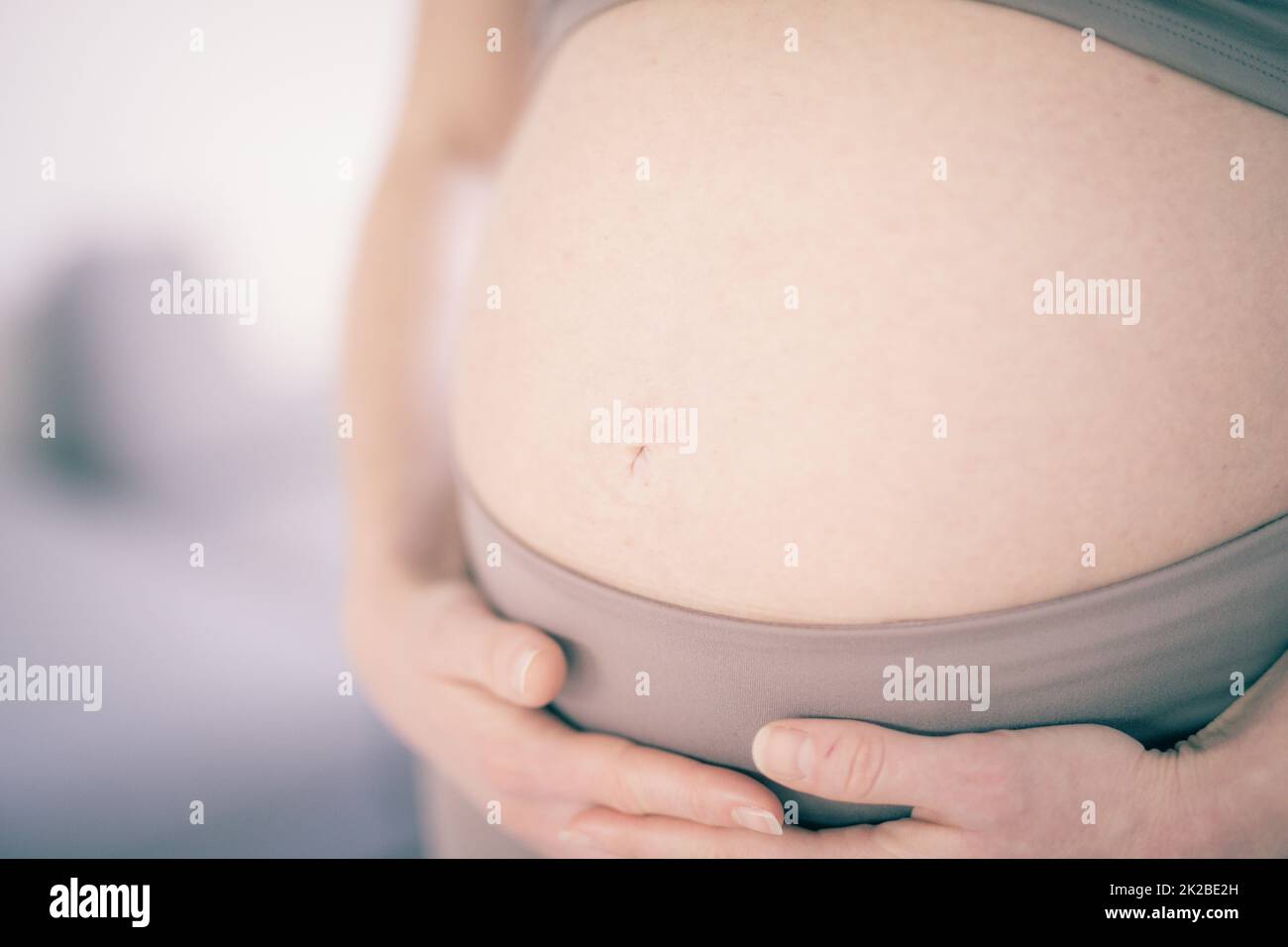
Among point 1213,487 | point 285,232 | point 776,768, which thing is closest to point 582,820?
point 776,768

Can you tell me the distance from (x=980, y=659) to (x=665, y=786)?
9.5 inches

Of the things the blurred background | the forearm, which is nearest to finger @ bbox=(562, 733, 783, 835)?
the forearm

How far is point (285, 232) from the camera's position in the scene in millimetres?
1235

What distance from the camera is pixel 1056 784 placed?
0.46m

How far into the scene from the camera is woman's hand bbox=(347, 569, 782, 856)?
0.50 metres

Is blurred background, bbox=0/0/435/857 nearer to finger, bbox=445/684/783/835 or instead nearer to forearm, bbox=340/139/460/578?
forearm, bbox=340/139/460/578

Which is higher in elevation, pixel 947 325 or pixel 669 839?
pixel 947 325

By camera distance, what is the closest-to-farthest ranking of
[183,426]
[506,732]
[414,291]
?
[506,732], [414,291], [183,426]

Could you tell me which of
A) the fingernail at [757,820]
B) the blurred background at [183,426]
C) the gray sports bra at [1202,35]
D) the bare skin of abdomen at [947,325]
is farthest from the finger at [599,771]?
the blurred background at [183,426]

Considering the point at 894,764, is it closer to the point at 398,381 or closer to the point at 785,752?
the point at 785,752

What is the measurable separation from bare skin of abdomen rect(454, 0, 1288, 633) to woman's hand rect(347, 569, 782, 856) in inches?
5.0

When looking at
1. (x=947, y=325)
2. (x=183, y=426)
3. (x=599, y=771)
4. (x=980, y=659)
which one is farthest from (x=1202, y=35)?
(x=183, y=426)

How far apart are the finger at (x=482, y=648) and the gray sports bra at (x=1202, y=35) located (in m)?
0.58
